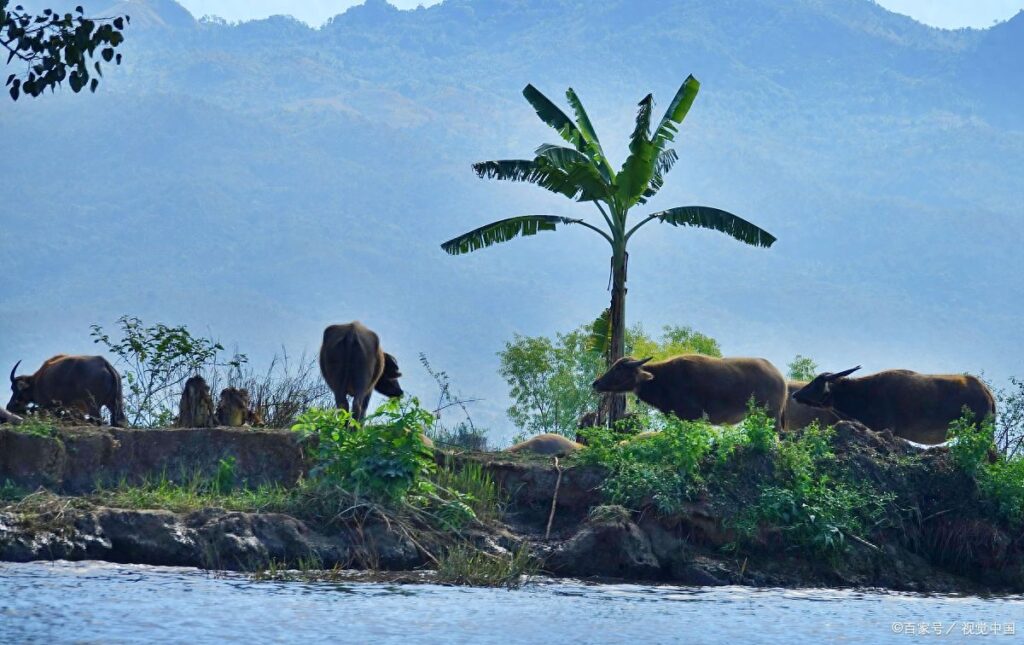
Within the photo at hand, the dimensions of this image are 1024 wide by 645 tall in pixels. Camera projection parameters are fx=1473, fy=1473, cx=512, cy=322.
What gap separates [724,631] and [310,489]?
5.36m

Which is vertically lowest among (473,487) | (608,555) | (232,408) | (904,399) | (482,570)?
(482,570)

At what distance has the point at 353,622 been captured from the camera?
41.7 ft

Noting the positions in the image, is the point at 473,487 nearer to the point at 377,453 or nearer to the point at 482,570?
the point at 377,453

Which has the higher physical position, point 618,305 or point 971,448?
point 618,305

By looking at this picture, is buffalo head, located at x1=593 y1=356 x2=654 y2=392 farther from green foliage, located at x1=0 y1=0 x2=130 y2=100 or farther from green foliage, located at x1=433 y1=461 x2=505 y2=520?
green foliage, located at x1=0 y1=0 x2=130 y2=100

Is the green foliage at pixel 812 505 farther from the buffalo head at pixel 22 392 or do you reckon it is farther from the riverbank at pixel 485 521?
the buffalo head at pixel 22 392

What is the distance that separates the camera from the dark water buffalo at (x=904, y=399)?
22.4 m

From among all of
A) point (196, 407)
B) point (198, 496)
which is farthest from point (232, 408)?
point (198, 496)

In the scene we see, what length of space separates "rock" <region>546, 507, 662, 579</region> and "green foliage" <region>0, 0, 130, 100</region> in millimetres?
7477

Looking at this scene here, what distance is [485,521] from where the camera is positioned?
16.7m

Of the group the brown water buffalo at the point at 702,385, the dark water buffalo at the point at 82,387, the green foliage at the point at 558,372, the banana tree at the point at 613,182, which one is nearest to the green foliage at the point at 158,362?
the dark water buffalo at the point at 82,387

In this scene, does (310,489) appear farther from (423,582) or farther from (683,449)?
(683,449)

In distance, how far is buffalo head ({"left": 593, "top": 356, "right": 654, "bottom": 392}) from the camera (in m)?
23.4

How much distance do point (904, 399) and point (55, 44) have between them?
49.5ft
